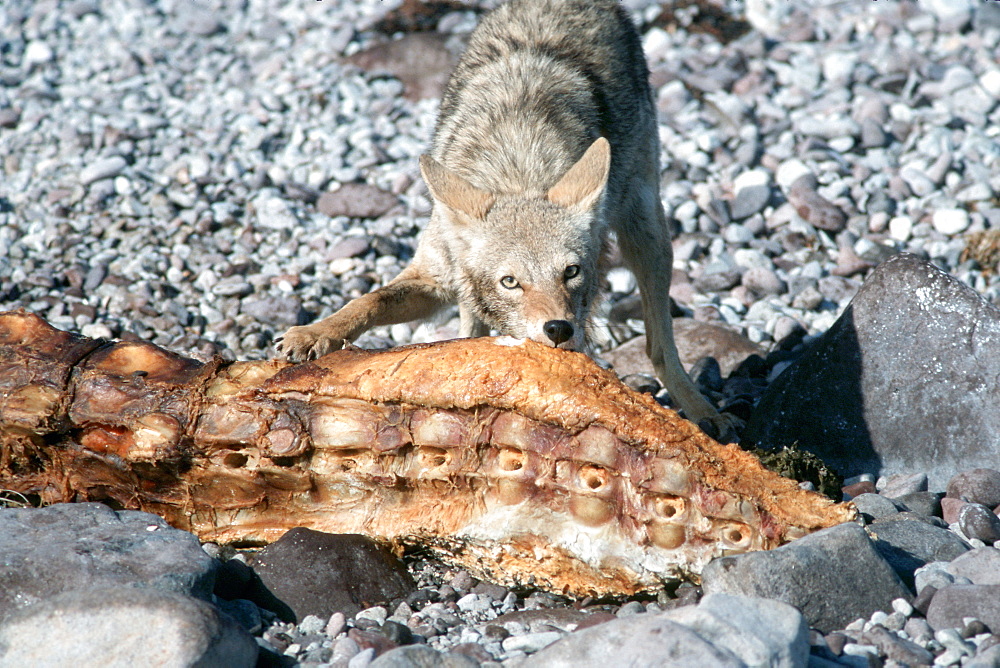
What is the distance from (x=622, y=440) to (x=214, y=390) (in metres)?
1.53

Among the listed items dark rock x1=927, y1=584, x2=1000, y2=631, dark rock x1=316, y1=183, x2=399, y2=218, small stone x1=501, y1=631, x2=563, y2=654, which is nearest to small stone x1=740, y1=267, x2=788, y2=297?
dark rock x1=316, y1=183, x2=399, y2=218

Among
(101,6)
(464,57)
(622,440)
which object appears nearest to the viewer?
(622,440)

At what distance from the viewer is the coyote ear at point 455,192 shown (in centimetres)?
511

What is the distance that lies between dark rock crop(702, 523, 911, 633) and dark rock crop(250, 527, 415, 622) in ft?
3.86

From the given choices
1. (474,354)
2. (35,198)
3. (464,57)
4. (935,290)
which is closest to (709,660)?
(474,354)

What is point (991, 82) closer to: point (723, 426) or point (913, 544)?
point (723, 426)

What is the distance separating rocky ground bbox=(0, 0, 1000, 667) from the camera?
3.12m

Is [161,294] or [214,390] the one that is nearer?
[214,390]

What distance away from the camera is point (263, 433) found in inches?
135

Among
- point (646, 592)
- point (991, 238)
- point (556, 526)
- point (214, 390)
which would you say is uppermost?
point (214, 390)

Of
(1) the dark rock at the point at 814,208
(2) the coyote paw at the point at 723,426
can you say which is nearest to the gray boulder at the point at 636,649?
(2) the coyote paw at the point at 723,426

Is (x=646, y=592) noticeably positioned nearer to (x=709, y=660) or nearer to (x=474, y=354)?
(x=709, y=660)

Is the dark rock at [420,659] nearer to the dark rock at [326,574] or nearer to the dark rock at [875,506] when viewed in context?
the dark rock at [326,574]

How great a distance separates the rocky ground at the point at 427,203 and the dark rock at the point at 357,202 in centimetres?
2
